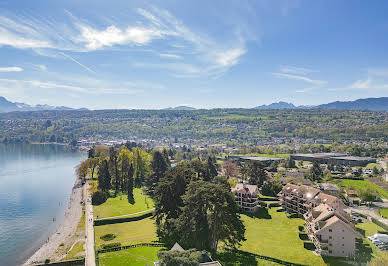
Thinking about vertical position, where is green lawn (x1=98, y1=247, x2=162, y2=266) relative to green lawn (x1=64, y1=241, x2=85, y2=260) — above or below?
above

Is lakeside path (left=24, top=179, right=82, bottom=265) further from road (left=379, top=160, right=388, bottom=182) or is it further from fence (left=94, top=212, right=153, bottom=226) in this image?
road (left=379, top=160, right=388, bottom=182)

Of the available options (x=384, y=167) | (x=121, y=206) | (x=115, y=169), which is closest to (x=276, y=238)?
(x=121, y=206)

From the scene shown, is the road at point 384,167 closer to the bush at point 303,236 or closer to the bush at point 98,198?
the bush at point 303,236

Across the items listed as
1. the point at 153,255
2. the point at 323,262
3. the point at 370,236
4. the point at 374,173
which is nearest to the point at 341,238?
the point at 323,262

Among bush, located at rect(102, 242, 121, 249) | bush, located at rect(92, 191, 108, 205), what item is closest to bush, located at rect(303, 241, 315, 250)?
bush, located at rect(102, 242, 121, 249)

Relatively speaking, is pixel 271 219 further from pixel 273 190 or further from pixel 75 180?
pixel 75 180

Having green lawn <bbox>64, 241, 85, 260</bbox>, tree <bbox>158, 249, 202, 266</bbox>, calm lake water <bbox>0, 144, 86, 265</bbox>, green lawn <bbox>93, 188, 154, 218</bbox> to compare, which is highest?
tree <bbox>158, 249, 202, 266</bbox>

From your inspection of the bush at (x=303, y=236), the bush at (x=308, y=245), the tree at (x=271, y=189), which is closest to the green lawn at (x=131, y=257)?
the bush at (x=308, y=245)
